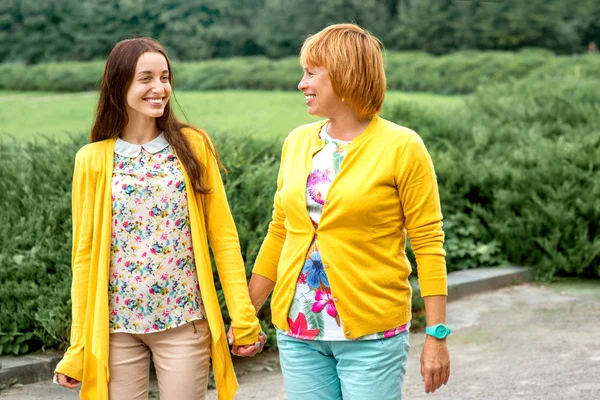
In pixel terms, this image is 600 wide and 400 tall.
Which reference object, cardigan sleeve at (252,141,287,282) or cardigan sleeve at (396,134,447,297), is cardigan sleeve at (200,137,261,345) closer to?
cardigan sleeve at (252,141,287,282)

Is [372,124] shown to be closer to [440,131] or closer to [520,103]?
[440,131]

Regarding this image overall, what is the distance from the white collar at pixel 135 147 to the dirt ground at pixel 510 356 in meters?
2.26

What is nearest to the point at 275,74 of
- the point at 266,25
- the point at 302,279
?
the point at 266,25

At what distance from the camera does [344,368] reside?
322cm

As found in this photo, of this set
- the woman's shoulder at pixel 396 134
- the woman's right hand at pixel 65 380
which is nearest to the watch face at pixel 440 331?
the woman's shoulder at pixel 396 134

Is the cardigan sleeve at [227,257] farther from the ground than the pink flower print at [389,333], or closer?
farther from the ground

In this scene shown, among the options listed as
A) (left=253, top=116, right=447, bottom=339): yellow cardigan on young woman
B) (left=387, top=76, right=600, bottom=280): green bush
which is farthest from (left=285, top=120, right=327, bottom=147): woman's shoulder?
(left=387, top=76, right=600, bottom=280): green bush

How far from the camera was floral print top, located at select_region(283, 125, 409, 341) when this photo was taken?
10.5 ft

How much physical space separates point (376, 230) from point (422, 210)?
165mm

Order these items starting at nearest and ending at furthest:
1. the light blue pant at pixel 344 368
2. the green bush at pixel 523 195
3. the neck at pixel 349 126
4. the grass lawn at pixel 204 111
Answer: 1. the light blue pant at pixel 344 368
2. the neck at pixel 349 126
3. the green bush at pixel 523 195
4. the grass lawn at pixel 204 111

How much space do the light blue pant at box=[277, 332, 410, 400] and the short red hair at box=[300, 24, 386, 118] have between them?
0.79m

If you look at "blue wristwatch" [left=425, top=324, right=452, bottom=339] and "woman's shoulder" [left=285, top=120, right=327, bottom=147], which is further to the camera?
"woman's shoulder" [left=285, top=120, right=327, bottom=147]

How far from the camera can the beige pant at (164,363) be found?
3457 millimetres

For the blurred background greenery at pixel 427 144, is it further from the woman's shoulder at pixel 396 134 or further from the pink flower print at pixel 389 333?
the pink flower print at pixel 389 333
